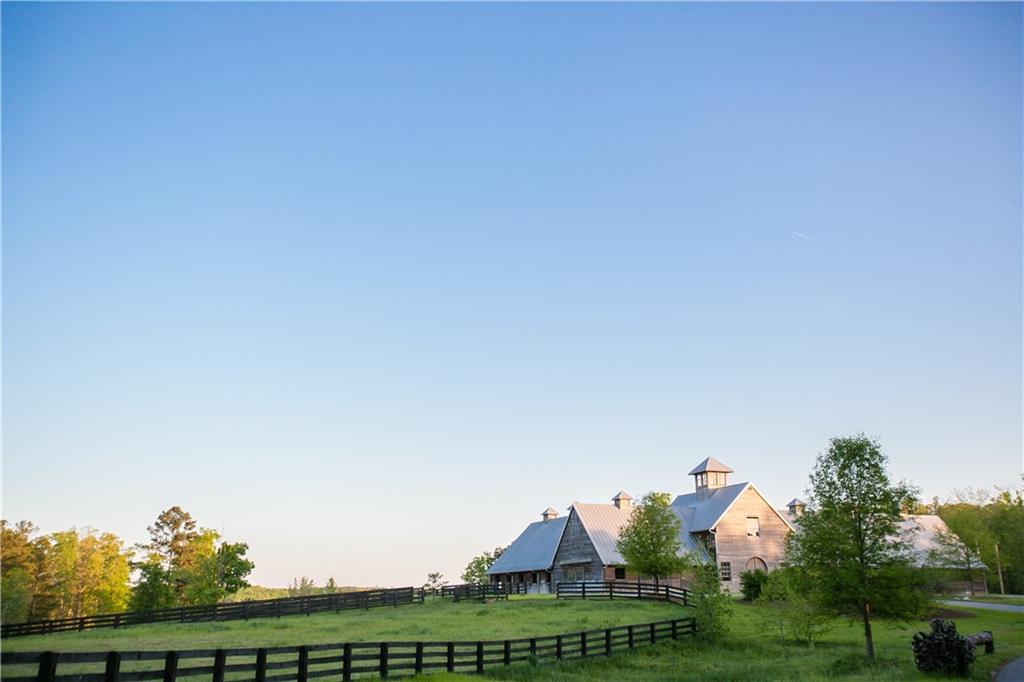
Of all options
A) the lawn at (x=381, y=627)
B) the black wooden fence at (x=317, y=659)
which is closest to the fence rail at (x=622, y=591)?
the lawn at (x=381, y=627)

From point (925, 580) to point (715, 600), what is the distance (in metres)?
9.19

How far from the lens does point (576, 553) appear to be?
64.4 meters

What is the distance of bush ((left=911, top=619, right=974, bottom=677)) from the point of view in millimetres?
23609

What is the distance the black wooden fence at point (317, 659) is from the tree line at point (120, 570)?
4152 cm

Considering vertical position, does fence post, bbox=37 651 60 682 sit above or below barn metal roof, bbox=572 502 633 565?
below

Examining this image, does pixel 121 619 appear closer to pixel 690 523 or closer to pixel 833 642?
pixel 833 642

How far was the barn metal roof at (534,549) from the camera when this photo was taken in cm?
6788

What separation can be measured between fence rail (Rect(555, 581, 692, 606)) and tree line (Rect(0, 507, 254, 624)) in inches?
1328

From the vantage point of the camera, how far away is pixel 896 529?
31.1m

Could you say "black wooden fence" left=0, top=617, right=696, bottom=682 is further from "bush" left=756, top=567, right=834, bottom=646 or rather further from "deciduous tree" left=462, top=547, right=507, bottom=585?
"deciduous tree" left=462, top=547, right=507, bottom=585

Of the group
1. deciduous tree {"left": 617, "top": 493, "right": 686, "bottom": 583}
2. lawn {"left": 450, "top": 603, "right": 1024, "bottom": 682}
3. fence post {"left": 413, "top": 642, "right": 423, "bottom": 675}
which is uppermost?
deciduous tree {"left": 617, "top": 493, "right": 686, "bottom": 583}

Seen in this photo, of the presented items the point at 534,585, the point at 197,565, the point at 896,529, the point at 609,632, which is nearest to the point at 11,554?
the point at 197,565

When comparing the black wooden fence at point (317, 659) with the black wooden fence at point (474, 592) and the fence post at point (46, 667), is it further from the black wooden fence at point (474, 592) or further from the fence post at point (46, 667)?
the black wooden fence at point (474, 592)

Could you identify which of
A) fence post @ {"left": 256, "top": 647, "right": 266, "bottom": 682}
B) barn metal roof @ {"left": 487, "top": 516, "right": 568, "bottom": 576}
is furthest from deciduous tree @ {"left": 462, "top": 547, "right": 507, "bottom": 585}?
fence post @ {"left": 256, "top": 647, "right": 266, "bottom": 682}
